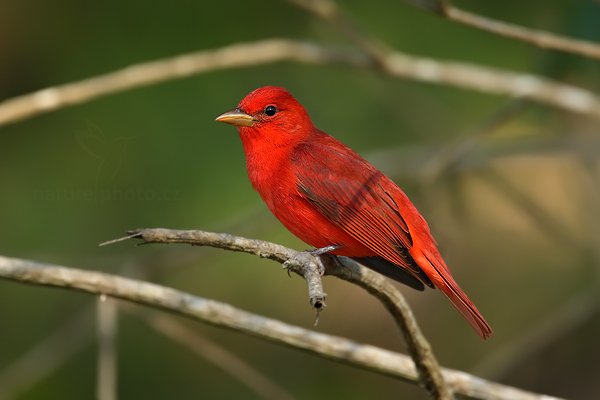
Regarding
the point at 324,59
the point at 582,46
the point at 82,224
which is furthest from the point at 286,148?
the point at 82,224

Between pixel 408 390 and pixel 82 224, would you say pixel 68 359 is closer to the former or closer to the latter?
pixel 82 224

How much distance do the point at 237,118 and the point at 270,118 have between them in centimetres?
12

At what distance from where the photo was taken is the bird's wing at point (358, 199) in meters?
3.10

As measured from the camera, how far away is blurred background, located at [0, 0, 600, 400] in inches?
207

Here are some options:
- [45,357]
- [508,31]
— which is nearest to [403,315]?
[508,31]

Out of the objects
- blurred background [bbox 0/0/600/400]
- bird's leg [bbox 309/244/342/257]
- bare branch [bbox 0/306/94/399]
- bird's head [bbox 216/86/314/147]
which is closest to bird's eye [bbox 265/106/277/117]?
bird's head [bbox 216/86/314/147]

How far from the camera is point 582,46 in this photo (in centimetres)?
367

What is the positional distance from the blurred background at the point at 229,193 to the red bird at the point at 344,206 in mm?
1490

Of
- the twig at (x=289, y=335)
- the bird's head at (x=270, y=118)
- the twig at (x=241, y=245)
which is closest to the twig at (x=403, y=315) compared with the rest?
the twig at (x=289, y=335)

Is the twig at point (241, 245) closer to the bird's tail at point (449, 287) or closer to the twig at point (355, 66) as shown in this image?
the bird's tail at point (449, 287)

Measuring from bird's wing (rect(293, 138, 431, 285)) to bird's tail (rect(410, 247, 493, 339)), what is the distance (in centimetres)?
3

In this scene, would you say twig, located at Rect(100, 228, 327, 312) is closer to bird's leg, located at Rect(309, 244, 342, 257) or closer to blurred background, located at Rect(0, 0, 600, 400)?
bird's leg, located at Rect(309, 244, 342, 257)

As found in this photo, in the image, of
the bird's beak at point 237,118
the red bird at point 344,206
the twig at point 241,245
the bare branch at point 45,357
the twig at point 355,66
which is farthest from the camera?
the bare branch at point 45,357

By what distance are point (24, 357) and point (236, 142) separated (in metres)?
1.62
